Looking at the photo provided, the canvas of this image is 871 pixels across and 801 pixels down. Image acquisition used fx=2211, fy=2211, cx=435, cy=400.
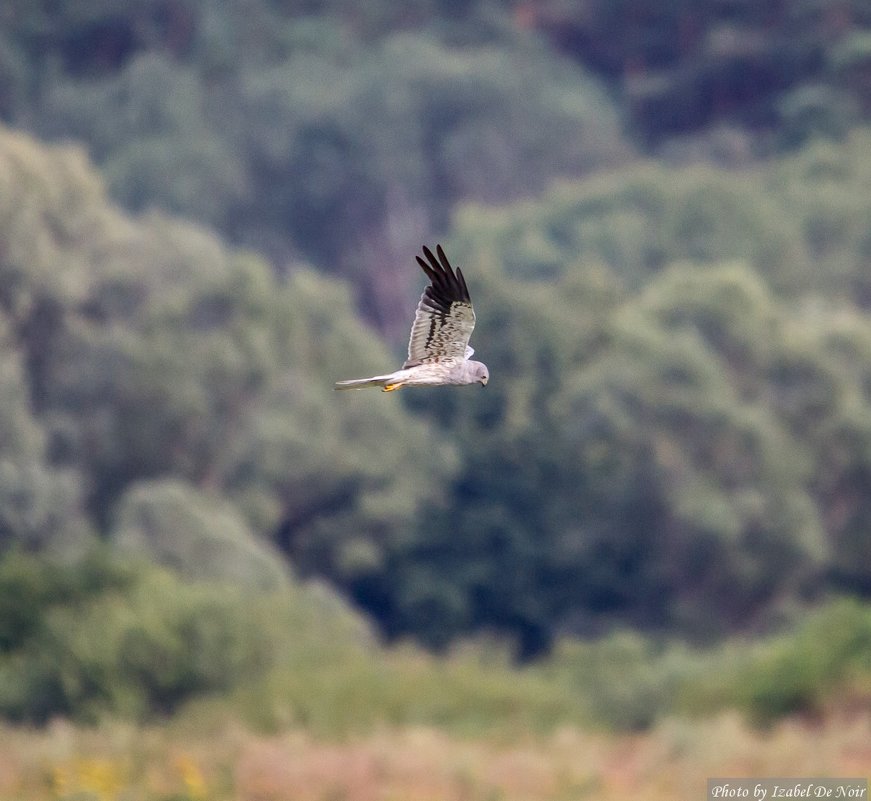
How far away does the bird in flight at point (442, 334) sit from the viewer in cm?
1251

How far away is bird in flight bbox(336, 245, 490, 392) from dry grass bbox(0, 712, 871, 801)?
579 centimetres

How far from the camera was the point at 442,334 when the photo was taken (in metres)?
12.7

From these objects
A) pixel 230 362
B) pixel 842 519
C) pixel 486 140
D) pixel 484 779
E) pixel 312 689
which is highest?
pixel 486 140

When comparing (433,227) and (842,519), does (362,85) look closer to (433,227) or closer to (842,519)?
(433,227)

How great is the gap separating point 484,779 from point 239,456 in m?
20.6

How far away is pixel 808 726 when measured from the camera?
83.0 feet

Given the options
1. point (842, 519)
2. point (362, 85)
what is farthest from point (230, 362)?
point (362, 85)

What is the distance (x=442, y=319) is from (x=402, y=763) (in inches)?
358

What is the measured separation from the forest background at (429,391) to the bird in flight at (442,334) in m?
6.44

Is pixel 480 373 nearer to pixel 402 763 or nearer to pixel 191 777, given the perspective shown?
pixel 191 777

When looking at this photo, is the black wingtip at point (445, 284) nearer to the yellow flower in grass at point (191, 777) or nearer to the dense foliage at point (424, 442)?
the yellow flower in grass at point (191, 777)

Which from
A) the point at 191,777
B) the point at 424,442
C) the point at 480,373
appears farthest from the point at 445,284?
the point at 424,442

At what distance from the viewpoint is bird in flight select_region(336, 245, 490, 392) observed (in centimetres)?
1251

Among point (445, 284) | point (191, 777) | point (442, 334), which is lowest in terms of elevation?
point (191, 777)
